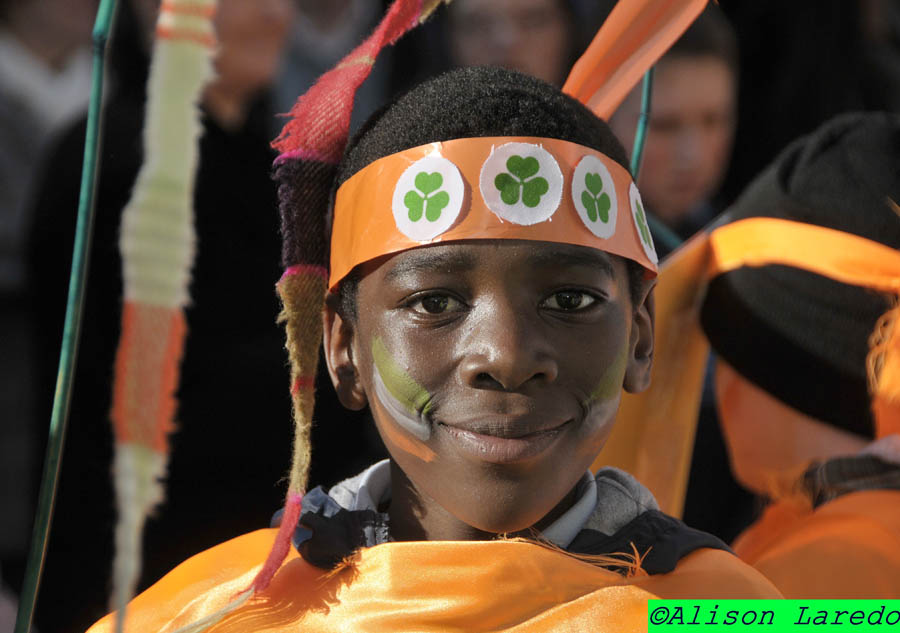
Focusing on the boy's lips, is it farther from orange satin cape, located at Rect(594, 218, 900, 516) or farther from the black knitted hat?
the black knitted hat

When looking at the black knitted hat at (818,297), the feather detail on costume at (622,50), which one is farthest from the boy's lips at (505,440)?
the black knitted hat at (818,297)

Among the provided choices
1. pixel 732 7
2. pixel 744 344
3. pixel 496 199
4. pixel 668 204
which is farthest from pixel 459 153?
pixel 732 7

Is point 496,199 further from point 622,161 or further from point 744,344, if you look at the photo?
point 744,344

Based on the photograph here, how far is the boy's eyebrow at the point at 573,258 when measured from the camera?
5.24ft

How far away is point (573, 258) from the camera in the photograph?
1619mm

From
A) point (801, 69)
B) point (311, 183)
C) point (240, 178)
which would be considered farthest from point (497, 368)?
point (801, 69)

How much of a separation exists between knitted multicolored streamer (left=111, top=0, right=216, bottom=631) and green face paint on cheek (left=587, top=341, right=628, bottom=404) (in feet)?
1.84

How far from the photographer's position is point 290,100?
3.38 m

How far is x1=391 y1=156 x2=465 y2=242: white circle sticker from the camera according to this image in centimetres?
160

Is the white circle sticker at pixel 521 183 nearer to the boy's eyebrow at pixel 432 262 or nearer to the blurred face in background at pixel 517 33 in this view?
the boy's eyebrow at pixel 432 262

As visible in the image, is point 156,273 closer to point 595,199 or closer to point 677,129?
point 595,199

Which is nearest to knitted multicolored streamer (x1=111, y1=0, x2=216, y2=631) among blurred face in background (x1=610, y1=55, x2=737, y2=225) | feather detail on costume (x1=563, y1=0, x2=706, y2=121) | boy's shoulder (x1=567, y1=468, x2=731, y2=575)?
boy's shoulder (x1=567, y1=468, x2=731, y2=575)

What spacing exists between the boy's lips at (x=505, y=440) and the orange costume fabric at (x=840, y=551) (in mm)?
563

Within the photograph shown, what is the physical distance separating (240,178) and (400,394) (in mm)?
1195
